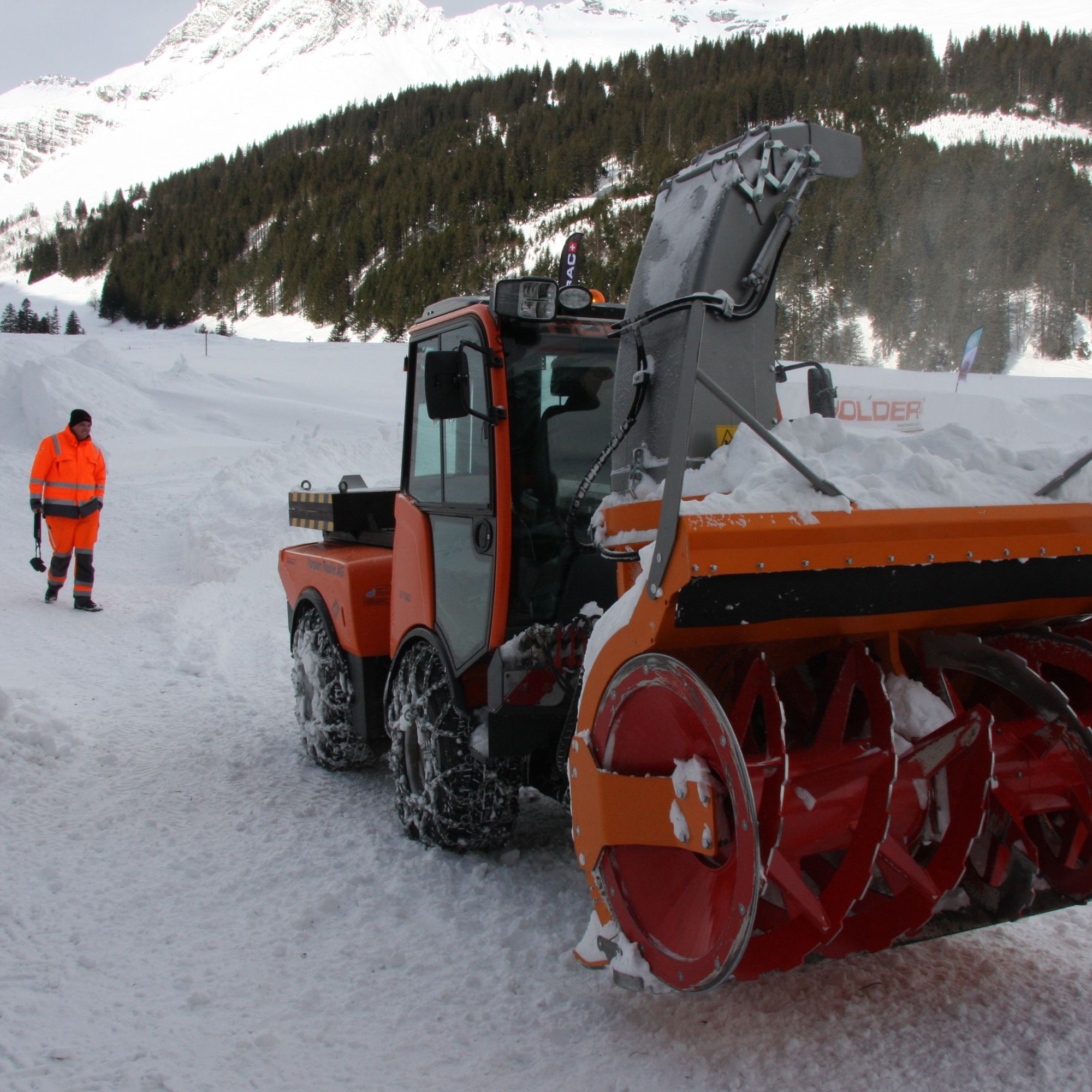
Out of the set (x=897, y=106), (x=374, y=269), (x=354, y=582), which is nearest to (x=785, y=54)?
(x=897, y=106)

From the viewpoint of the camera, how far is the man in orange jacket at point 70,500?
7.91 m

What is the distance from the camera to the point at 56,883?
3.31 meters

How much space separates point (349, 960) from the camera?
2.86 m

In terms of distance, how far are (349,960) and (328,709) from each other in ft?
6.04

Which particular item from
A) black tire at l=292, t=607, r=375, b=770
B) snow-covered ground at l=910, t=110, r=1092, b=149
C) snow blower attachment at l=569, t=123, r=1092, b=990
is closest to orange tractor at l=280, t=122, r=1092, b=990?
snow blower attachment at l=569, t=123, r=1092, b=990

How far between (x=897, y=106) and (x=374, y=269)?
104ft

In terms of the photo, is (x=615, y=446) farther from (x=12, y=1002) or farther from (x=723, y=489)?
(x=12, y=1002)

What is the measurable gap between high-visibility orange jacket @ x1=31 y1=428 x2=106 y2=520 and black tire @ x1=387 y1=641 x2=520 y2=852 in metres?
5.45

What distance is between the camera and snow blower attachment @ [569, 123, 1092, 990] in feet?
6.91

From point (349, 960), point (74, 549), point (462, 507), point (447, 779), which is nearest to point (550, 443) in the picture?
point (462, 507)

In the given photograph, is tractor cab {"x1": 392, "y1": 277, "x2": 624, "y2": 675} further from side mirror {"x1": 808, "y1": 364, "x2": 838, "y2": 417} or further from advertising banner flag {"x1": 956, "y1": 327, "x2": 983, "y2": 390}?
advertising banner flag {"x1": 956, "y1": 327, "x2": 983, "y2": 390}

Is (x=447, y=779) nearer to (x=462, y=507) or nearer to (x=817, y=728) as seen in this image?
(x=462, y=507)

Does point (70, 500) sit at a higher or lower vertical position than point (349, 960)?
higher


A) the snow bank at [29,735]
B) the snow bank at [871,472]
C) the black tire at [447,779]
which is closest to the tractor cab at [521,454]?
the black tire at [447,779]
